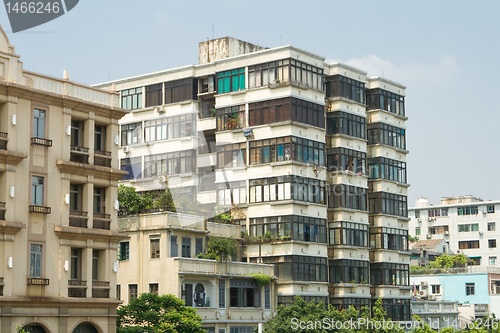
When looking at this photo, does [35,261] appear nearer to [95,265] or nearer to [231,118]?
[95,265]

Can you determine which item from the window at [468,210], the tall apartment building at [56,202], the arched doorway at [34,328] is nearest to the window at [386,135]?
the tall apartment building at [56,202]

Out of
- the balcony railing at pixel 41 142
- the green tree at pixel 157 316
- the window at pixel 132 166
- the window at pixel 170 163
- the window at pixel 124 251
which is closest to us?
the balcony railing at pixel 41 142

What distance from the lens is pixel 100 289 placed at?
44.8 metres

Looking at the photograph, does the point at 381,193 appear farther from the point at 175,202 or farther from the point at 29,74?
the point at 29,74

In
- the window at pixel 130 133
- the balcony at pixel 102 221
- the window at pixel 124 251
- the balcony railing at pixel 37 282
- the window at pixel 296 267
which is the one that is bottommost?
the balcony railing at pixel 37 282

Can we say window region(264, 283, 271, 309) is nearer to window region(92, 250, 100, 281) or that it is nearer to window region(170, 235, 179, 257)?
window region(170, 235, 179, 257)

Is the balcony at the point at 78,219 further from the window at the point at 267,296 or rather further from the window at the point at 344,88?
the window at the point at 344,88

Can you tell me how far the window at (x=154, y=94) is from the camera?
70438mm

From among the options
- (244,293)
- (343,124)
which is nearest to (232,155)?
(343,124)

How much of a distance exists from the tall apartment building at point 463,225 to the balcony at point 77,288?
94757 mm

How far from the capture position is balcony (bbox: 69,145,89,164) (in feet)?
146

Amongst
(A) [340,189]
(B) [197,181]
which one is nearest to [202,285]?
(B) [197,181]

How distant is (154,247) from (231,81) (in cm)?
1734

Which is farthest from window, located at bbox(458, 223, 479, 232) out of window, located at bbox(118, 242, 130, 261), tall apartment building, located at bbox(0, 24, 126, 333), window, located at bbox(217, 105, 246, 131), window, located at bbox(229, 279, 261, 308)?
tall apartment building, located at bbox(0, 24, 126, 333)
